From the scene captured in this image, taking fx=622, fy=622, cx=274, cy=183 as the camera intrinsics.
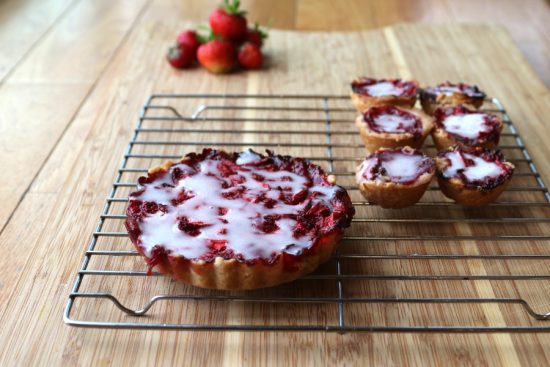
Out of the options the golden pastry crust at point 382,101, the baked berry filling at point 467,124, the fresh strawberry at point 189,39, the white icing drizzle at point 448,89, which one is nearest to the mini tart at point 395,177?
the baked berry filling at point 467,124

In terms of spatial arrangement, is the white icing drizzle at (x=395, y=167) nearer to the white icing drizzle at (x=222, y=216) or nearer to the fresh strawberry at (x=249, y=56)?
the white icing drizzle at (x=222, y=216)

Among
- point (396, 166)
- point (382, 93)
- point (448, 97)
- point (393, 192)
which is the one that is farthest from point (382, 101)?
point (393, 192)

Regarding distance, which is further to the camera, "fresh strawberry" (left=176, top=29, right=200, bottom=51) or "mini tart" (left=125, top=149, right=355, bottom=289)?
"fresh strawberry" (left=176, top=29, right=200, bottom=51)

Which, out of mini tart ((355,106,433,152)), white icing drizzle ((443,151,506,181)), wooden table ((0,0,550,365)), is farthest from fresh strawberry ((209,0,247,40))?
white icing drizzle ((443,151,506,181))

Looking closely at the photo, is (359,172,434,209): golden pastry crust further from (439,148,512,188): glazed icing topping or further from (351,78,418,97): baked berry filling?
(351,78,418,97): baked berry filling

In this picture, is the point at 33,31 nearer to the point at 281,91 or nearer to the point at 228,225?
the point at 281,91

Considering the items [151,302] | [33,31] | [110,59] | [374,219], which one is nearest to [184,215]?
[151,302]
